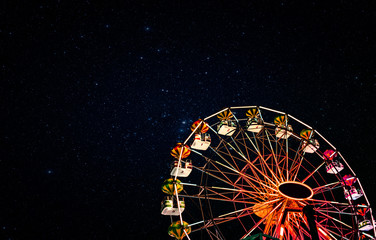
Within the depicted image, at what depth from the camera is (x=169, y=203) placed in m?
7.86

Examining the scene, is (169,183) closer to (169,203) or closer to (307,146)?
(169,203)

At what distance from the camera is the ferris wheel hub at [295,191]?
6570 mm

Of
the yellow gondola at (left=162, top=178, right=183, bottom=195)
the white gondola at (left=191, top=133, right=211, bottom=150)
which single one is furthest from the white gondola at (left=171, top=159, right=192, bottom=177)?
the white gondola at (left=191, top=133, right=211, bottom=150)

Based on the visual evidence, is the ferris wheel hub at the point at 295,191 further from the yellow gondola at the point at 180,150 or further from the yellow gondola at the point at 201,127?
the yellow gondola at the point at 201,127

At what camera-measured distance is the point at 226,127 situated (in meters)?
9.26

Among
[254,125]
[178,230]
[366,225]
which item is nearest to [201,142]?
[254,125]

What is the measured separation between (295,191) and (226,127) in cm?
330

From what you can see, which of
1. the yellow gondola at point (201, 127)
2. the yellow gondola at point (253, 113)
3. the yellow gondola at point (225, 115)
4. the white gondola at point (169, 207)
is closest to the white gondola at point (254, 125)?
the yellow gondola at point (253, 113)

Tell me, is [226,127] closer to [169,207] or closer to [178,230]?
[169,207]

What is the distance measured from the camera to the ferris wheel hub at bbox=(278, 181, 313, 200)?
657cm

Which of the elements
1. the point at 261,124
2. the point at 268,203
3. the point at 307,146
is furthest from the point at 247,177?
the point at 307,146

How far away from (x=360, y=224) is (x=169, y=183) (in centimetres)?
584

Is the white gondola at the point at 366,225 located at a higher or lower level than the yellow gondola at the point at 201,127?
lower

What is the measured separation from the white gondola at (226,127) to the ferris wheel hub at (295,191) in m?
2.92
